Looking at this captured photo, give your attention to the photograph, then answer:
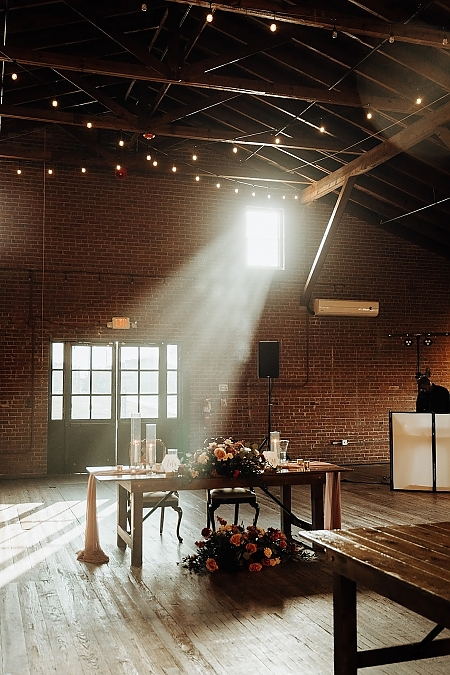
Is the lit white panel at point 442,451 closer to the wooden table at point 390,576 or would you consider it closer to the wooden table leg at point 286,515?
the wooden table leg at point 286,515

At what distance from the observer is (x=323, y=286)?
11.6 meters

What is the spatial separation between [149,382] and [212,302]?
1679 mm

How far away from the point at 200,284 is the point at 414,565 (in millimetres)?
8634

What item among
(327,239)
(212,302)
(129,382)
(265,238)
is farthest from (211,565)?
(265,238)

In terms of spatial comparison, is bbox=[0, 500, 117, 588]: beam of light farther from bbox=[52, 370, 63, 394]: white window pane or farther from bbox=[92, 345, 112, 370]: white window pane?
bbox=[92, 345, 112, 370]: white window pane

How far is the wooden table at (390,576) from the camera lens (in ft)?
7.46

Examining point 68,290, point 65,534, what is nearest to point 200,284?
point 68,290

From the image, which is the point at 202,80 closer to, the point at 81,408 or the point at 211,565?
the point at 211,565

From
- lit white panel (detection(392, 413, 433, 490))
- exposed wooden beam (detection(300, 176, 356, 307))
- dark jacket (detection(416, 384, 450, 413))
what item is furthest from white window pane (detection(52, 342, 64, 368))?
dark jacket (detection(416, 384, 450, 413))

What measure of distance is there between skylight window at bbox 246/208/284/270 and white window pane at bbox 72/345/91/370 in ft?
10.3

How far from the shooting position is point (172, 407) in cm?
1067

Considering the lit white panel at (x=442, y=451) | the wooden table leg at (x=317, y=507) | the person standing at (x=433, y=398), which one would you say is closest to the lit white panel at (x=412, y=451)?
the lit white panel at (x=442, y=451)

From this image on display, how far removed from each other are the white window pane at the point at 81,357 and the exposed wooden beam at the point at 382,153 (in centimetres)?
454

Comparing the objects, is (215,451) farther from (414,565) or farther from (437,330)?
(437,330)
